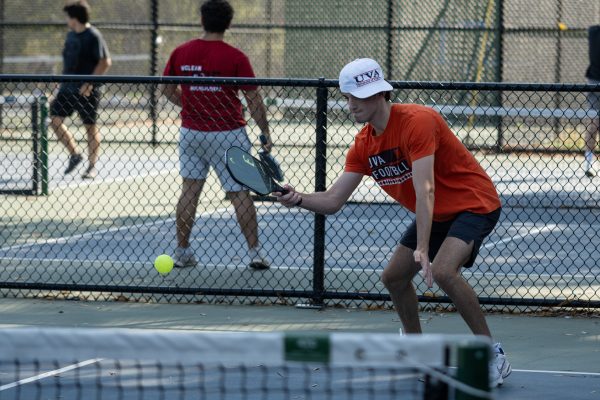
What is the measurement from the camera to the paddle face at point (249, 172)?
5371 millimetres

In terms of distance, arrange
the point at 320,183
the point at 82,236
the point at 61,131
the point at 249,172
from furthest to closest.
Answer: the point at 61,131 < the point at 82,236 < the point at 320,183 < the point at 249,172

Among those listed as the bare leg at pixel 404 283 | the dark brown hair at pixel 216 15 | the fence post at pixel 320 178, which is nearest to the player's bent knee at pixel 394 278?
the bare leg at pixel 404 283

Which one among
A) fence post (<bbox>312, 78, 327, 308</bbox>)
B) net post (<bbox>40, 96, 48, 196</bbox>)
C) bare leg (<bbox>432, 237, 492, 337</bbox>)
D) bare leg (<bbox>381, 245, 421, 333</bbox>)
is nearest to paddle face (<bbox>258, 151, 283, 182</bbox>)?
bare leg (<bbox>381, 245, 421, 333</bbox>)

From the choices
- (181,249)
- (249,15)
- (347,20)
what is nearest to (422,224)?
(181,249)

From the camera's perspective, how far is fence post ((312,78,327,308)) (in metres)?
7.42

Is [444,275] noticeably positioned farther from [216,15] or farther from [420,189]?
[216,15]

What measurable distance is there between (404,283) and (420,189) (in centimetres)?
67

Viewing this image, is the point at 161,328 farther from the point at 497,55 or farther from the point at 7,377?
Result: the point at 497,55

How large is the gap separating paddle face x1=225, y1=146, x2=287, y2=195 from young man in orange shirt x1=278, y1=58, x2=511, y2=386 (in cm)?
9

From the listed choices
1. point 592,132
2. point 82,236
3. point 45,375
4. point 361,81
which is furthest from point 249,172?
point 592,132

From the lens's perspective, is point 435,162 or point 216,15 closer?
point 435,162

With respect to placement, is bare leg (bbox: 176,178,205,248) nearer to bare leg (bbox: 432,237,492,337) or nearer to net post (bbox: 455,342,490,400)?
bare leg (bbox: 432,237,492,337)

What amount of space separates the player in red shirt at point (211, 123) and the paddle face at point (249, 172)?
9.05 ft

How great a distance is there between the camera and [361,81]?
211 inches
